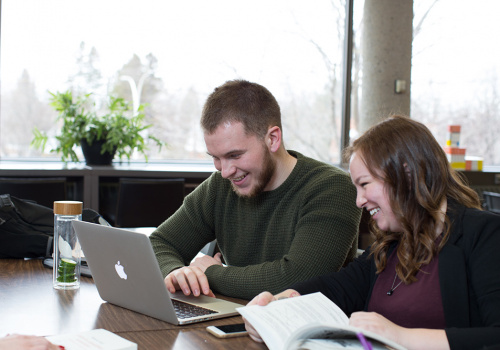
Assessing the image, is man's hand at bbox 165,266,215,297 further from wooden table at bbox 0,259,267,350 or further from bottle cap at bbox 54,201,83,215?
bottle cap at bbox 54,201,83,215

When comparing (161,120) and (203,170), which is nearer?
(203,170)

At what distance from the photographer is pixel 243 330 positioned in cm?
131

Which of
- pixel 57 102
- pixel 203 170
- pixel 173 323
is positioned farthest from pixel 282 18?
pixel 173 323

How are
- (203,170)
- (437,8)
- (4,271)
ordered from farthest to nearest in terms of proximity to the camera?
1. (437,8)
2. (203,170)
3. (4,271)

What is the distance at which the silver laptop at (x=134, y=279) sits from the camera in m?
1.35

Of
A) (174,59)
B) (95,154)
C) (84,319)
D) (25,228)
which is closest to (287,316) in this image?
(84,319)

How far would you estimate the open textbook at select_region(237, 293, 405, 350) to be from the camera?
1034 mm

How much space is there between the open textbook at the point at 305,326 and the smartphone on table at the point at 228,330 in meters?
0.06

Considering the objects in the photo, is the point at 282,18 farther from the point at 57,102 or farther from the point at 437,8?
the point at 57,102

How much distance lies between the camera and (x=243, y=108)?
1850 mm

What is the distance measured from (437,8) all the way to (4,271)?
449cm

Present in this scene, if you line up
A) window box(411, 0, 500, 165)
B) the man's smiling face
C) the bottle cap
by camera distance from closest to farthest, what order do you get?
the bottle cap < the man's smiling face < window box(411, 0, 500, 165)

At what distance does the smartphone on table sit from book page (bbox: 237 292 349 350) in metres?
0.06

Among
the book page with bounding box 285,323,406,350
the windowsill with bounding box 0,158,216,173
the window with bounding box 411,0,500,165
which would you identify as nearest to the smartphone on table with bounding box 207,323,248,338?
the book page with bounding box 285,323,406,350
